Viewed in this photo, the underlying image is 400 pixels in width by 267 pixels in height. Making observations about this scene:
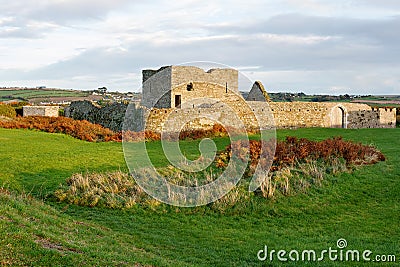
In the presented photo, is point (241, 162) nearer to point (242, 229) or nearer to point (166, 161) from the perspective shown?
point (166, 161)

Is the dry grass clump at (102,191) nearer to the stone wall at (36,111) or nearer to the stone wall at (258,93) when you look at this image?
the stone wall at (258,93)

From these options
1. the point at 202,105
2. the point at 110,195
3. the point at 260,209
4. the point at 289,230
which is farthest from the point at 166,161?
the point at 202,105

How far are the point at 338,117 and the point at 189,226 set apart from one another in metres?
26.0

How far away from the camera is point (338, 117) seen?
34906mm

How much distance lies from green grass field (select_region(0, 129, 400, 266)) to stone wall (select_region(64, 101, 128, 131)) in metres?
13.7

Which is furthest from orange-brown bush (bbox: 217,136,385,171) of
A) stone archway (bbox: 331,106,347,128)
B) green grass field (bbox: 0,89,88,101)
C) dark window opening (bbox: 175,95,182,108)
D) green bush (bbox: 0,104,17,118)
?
green grass field (bbox: 0,89,88,101)

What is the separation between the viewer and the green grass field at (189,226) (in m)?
7.84

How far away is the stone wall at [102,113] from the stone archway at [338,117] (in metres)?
15.0

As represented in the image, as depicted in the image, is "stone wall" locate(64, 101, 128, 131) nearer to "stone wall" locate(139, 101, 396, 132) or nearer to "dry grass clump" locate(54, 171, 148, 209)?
"stone wall" locate(139, 101, 396, 132)

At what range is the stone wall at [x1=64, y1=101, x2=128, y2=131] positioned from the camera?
30.6 metres

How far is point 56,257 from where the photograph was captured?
23.0ft

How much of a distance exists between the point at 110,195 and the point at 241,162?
4790 millimetres

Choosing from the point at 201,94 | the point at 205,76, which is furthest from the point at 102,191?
the point at 205,76

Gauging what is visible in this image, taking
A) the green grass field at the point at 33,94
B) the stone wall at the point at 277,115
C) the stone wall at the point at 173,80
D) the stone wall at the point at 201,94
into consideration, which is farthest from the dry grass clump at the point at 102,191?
the green grass field at the point at 33,94
